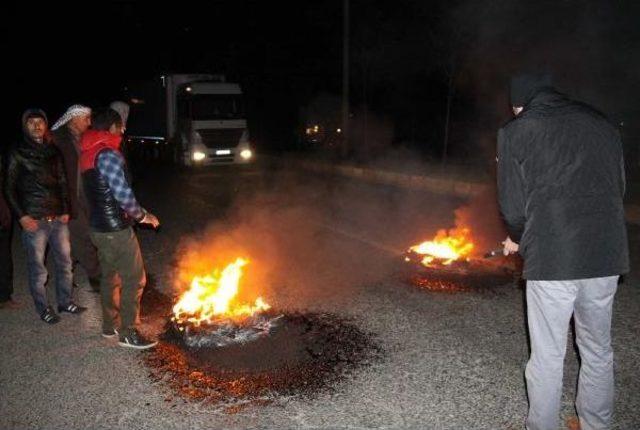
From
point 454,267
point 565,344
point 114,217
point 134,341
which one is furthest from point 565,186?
point 454,267

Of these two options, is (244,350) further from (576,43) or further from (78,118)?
(576,43)

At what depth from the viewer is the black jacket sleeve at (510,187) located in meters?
2.63

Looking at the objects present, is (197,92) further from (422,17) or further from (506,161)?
(506,161)

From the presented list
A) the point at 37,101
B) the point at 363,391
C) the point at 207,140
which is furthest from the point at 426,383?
the point at 37,101

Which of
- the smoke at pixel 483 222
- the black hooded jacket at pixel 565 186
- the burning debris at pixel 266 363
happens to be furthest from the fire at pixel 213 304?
the smoke at pixel 483 222

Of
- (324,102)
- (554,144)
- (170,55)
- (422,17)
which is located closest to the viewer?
(554,144)

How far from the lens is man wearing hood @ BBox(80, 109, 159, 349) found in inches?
158

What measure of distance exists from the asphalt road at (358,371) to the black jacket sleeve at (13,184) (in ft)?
3.48

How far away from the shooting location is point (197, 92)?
710 inches

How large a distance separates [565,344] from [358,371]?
1580mm

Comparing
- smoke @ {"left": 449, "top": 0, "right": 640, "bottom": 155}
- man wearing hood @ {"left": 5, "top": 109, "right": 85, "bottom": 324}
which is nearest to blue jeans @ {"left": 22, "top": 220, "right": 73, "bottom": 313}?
man wearing hood @ {"left": 5, "top": 109, "right": 85, "bottom": 324}

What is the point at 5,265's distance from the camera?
5.20m

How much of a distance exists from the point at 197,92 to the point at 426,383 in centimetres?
1601

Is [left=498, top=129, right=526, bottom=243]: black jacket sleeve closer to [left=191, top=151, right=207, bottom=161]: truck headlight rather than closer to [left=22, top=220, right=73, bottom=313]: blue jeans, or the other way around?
[left=22, top=220, right=73, bottom=313]: blue jeans
